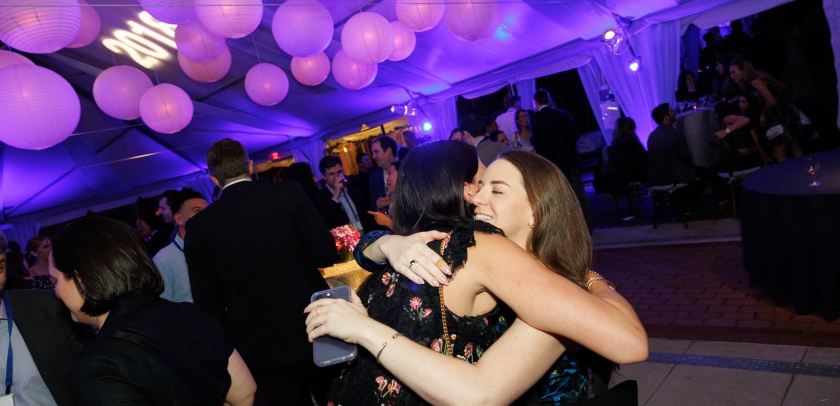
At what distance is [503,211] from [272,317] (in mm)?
1443

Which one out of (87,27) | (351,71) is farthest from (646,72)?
(87,27)

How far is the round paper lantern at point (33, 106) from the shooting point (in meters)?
3.81

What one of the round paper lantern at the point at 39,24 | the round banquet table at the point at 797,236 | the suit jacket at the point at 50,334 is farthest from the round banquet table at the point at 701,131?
the suit jacket at the point at 50,334

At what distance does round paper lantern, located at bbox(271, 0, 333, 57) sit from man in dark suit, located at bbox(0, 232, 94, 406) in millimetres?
3623

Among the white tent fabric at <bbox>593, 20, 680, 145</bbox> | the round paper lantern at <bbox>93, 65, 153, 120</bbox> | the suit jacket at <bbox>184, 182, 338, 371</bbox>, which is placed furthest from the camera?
the white tent fabric at <bbox>593, 20, 680, 145</bbox>

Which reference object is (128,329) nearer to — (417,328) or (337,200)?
(417,328)

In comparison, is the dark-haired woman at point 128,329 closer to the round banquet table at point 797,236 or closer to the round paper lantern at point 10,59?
the round banquet table at point 797,236

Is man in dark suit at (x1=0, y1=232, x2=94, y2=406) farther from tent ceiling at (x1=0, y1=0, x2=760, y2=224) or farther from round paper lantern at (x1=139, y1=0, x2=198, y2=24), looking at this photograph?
tent ceiling at (x1=0, y1=0, x2=760, y2=224)

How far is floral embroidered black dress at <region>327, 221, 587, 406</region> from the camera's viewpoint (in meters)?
1.10

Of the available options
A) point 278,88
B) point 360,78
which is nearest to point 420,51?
point 360,78

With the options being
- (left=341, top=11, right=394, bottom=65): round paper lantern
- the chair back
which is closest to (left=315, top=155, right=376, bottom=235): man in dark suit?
(left=341, top=11, right=394, bottom=65): round paper lantern

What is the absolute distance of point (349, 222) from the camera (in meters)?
4.59

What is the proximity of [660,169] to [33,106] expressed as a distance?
6.19 m

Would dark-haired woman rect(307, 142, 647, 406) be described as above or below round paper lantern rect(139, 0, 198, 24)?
below
